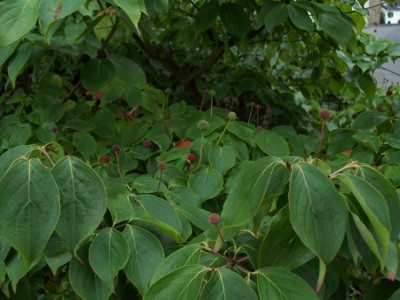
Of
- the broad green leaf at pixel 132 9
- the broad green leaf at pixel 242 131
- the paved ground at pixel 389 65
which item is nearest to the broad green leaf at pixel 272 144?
the broad green leaf at pixel 242 131

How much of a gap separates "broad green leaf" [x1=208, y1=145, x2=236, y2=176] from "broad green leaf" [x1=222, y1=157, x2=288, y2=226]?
63 cm

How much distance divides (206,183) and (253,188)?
608 millimetres

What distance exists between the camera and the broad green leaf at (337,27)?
1.70 meters

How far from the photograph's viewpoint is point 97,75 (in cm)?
192

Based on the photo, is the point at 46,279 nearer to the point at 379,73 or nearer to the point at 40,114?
the point at 40,114

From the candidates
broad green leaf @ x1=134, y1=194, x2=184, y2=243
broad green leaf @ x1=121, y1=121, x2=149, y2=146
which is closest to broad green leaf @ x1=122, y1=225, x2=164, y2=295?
broad green leaf @ x1=134, y1=194, x2=184, y2=243

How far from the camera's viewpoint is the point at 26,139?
1.80m

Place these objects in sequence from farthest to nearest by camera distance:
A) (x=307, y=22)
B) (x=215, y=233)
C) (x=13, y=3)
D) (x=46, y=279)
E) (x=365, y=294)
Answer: (x=307, y=22), (x=46, y=279), (x=13, y=3), (x=215, y=233), (x=365, y=294)

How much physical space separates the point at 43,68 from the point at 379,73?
157 inches

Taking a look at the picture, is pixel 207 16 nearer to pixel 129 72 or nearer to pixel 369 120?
pixel 129 72

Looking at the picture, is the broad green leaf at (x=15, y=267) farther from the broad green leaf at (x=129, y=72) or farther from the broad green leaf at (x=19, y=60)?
the broad green leaf at (x=129, y=72)

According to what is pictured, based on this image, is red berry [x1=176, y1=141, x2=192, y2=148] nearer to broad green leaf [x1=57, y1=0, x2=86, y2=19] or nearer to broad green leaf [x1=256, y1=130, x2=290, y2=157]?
broad green leaf [x1=256, y1=130, x2=290, y2=157]

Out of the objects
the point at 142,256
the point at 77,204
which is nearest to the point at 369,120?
the point at 142,256

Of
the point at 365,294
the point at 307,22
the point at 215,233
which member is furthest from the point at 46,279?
the point at 307,22
